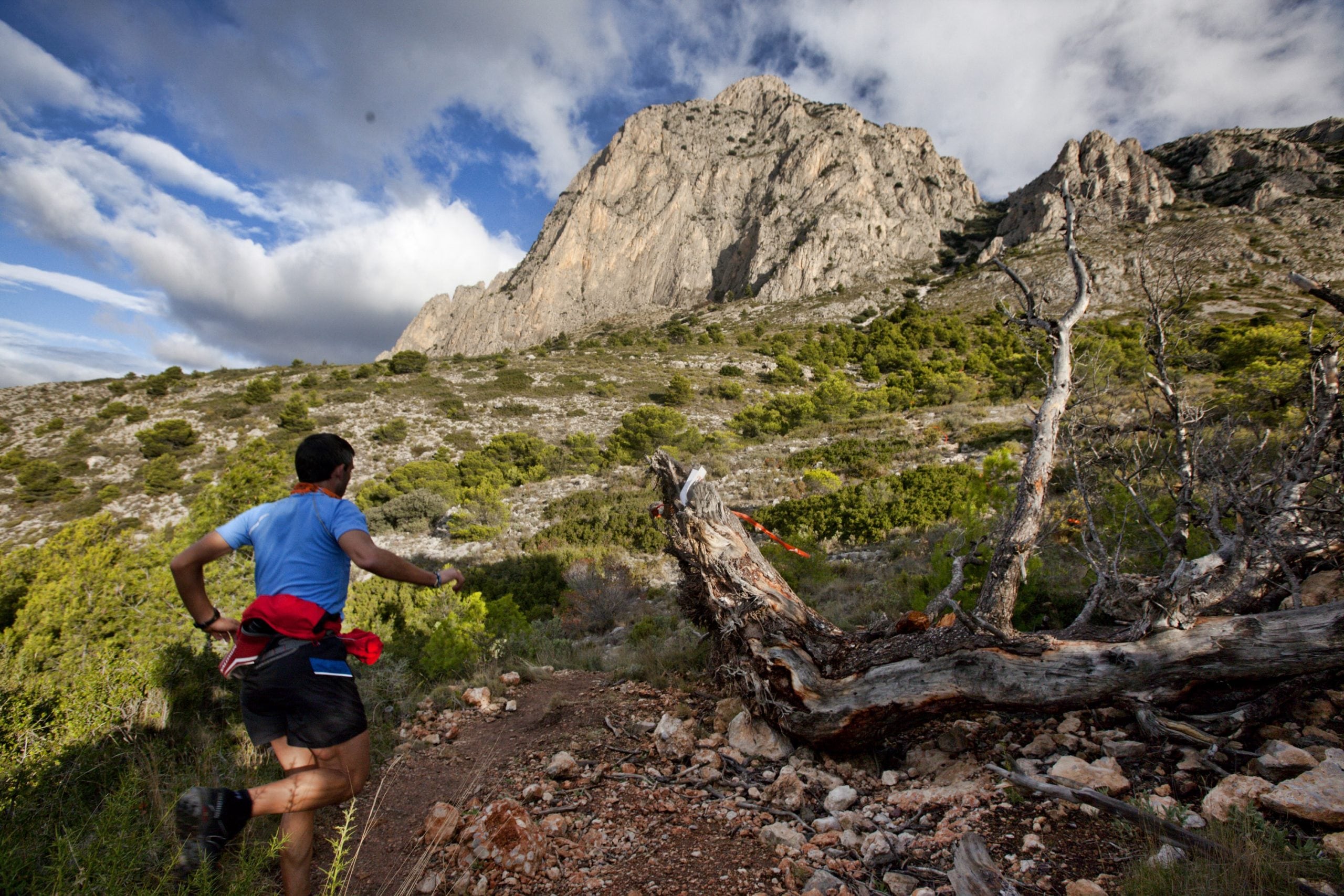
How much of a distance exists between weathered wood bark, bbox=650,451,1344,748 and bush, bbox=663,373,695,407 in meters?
20.5

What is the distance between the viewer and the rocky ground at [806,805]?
187 centimetres

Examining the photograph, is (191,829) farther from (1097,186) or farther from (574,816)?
(1097,186)

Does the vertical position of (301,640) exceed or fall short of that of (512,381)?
it falls short

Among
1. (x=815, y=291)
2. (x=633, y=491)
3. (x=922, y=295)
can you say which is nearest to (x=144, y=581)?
(x=633, y=491)

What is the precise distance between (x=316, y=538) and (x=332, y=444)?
43 centimetres

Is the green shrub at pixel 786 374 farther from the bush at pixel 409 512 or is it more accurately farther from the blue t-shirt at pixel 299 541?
the blue t-shirt at pixel 299 541

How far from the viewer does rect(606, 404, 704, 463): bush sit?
61.3 feet

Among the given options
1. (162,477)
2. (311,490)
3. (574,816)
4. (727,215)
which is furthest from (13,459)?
(727,215)

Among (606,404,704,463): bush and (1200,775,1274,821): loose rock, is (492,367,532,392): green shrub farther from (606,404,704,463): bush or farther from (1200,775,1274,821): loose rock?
(1200,775,1274,821): loose rock

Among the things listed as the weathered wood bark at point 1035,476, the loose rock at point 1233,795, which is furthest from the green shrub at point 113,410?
the loose rock at point 1233,795

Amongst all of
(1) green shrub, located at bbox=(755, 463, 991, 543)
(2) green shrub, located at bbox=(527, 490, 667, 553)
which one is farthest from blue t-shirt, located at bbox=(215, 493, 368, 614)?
(2) green shrub, located at bbox=(527, 490, 667, 553)

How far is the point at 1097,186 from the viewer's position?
161 ft

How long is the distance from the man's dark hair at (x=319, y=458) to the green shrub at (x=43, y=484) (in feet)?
76.0

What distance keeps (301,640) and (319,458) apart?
0.75 meters
